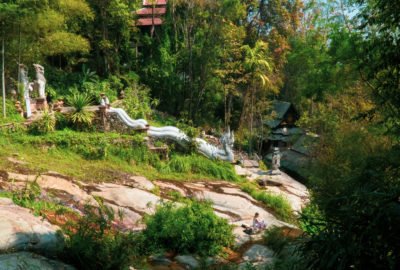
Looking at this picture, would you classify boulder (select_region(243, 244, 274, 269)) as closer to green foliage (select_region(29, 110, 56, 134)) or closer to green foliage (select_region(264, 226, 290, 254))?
green foliage (select_region(264, 226, 290, 254))

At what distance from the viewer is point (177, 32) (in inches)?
939

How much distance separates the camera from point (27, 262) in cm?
536

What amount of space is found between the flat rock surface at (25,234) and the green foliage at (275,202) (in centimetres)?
798

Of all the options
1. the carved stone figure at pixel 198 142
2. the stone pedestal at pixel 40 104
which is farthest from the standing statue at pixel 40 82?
the carved stone figure at pixel 198 142

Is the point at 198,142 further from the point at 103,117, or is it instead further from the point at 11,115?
the point at 11,115

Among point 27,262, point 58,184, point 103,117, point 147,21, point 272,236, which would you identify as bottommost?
point 272,236

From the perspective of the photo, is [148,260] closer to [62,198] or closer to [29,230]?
[29,230]

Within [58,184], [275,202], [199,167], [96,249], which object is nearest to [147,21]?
[199,167]

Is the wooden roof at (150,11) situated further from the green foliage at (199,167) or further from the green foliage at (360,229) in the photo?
the green foliage at (360,229)

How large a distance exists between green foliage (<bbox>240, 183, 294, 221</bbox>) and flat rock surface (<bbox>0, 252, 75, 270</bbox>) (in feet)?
27.4

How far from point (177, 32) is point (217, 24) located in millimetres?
3570

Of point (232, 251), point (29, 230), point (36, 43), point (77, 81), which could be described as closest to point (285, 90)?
point (77, 81)

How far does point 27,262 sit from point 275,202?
9.29 metres

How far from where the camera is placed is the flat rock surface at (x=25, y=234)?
5.90 metres
